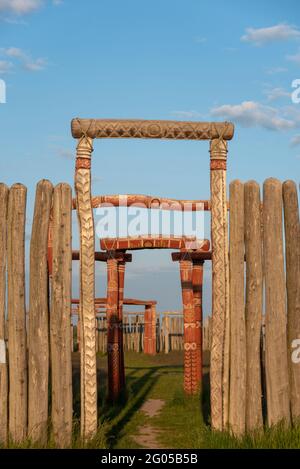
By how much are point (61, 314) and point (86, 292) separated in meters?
0.39

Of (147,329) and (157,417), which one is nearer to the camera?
(157,417)

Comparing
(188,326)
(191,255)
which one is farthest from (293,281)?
(191,255)

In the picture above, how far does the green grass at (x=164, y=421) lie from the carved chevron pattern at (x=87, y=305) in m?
0.22

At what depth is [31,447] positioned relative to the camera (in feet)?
25.1

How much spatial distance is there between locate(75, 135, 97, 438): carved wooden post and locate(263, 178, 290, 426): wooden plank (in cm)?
195

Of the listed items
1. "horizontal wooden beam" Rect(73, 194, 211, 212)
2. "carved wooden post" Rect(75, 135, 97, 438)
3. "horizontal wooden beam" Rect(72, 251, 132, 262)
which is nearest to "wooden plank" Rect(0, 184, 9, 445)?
"carved wooden post" Rect(75, 135, 97, 438)

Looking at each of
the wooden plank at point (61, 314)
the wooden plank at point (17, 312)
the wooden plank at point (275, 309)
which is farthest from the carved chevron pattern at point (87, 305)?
the wooden plank at point (275, 309)

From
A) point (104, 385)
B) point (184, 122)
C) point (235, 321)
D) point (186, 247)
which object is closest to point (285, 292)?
point (235, 321)

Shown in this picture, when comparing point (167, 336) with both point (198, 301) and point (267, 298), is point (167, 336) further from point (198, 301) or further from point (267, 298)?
point (267, 298)

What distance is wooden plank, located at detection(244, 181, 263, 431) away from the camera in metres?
8.23

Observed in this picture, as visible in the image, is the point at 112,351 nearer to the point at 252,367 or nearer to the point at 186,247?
the point at 186,247

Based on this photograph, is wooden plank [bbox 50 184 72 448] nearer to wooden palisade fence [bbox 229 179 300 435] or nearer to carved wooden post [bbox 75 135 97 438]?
carved wooden post [bbox 75 135 97 438]

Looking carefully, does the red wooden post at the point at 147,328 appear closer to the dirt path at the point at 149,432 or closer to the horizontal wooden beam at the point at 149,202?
the dirt path at the point at 149,432

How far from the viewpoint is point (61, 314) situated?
8008mm
